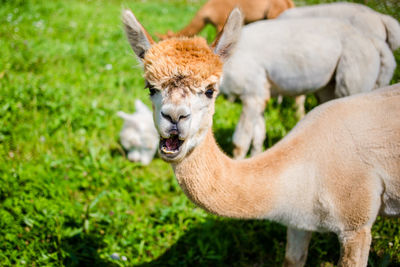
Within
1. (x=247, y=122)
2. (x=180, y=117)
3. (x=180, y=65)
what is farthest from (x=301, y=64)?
(x=180, y=117)

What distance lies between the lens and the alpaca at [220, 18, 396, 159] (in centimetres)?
395

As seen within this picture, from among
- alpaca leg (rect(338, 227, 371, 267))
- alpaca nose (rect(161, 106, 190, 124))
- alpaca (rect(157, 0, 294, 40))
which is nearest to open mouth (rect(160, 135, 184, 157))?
alpaca nose (rect(161, 106, 190, 124))

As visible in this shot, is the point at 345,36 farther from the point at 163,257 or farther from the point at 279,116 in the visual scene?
the point at 163,257

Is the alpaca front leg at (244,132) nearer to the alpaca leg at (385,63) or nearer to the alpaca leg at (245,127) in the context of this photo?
the alpaca leg at (245,127)

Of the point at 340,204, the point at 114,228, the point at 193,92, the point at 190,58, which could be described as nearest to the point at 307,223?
the point at 340,204

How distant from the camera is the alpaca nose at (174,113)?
73.5 inches

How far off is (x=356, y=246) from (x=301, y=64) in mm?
2359

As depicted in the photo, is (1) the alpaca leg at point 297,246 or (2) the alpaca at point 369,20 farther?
(2) the alpaca at point 369,20

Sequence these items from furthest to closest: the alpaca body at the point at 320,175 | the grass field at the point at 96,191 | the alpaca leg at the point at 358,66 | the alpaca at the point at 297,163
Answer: the alpaca leg at the point at 358,66, the grass field at the point at 96,191, the alpaca body at the point at 320,175, the alpaca at the point at 297,163

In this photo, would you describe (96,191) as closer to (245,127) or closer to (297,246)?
(245,127)

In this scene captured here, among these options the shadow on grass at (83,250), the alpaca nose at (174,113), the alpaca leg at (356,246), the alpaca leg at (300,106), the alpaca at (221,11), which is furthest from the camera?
the alpaca at (221,11)

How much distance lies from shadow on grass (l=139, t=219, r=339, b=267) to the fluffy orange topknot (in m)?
1.89

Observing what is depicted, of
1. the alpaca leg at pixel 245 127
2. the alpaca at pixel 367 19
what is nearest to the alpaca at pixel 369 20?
the alpaca at pixel 367 19

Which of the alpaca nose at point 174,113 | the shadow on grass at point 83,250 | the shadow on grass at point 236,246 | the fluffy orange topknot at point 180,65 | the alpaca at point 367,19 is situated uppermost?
the fluffy orange topknot at point 180,65
